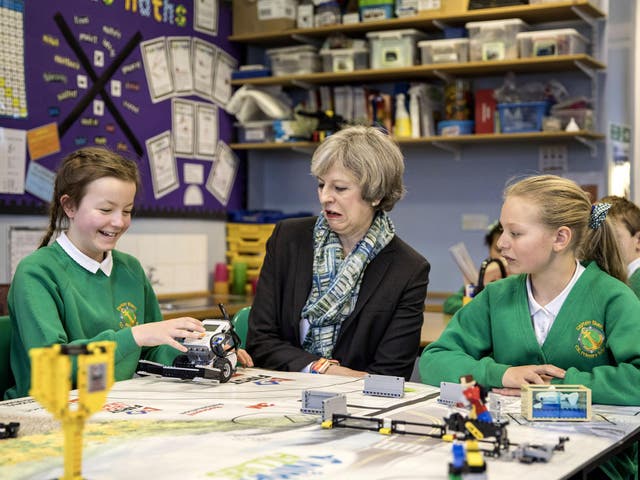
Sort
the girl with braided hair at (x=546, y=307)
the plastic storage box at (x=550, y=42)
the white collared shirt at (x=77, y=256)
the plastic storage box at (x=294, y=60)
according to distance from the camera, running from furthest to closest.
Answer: the plastic storage box at (x=294, y=60) < the plastic storage box at (x=550, y=42) < the white collared shirt at (x=77, y=256) < the girl with braided hair at (x=546, y=307)

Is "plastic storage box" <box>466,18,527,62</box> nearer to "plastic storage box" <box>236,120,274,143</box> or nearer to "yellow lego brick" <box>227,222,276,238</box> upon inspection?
"plastic storage box" <box>236,120,274,143</box>

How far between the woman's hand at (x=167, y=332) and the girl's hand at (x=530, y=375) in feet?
2.26

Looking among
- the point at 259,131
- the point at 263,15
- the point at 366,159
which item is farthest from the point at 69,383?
the point at 263,15

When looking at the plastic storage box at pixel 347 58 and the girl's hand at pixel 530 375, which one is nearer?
the girl's hand at pixel 530 375

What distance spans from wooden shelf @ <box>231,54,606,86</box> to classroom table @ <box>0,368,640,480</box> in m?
2.80

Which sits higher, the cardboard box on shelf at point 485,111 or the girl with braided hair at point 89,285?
the cardboard box on shelf at point 485,111

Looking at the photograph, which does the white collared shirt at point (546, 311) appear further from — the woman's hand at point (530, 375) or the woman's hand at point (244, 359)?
the woman's hand at point (244, 359)

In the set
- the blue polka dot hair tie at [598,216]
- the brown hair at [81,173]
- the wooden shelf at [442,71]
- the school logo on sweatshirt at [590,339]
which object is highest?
the wooden shelf at [442,71]

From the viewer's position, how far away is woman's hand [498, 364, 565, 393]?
194cm

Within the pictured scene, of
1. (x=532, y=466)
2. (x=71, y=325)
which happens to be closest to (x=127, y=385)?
(x=71, y=325)

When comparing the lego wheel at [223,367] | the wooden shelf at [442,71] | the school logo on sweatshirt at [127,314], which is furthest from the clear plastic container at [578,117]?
the lego wheel at [223,367]

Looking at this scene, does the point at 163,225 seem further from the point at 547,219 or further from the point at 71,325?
the point at 547,219

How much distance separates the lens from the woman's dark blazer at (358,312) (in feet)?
8.09

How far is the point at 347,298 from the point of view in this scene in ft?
8.09
